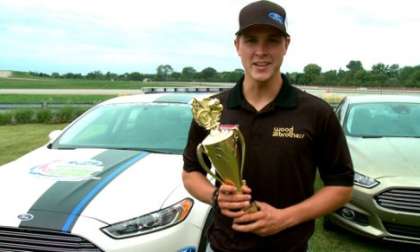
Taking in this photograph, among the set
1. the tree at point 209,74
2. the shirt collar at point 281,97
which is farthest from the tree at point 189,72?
the shirt collar at point 281,97

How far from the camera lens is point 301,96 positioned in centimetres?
199

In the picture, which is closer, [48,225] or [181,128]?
[48,225]

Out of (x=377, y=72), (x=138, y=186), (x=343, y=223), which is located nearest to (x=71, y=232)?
(x=138, y=186)

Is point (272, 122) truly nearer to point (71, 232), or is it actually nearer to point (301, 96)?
point (301, 96)

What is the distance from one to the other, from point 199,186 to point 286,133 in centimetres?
47

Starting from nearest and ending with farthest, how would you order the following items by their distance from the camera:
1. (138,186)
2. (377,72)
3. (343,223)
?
(138,186) < (343,223) < (377,72)

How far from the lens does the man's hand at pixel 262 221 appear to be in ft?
5.79

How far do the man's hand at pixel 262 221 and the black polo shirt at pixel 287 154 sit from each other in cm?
11

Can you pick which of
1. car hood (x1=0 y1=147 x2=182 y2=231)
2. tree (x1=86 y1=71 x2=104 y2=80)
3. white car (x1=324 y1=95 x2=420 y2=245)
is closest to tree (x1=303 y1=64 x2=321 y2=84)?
white car (x1=324 y1=95 x2=420 y2=245)

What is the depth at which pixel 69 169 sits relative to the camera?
12.4 feet

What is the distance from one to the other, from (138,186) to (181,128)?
134 cm

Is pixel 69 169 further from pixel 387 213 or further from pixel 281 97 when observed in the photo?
pixel 387 213

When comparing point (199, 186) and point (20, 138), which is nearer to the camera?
point (199, 186)

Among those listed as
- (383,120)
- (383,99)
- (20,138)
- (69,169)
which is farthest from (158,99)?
(20,138)
